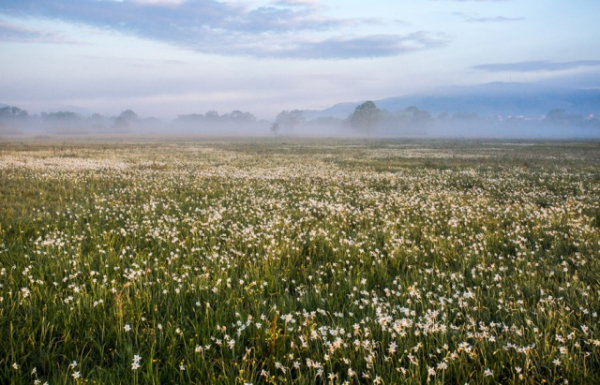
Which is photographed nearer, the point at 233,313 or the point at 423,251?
the point at 233,313

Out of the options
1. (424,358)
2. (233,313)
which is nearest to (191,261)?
(233,313)

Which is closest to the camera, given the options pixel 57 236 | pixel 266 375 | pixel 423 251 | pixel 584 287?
pixel 266 375

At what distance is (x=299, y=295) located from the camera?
5301mm

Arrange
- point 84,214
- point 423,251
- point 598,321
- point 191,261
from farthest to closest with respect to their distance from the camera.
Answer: point 84,214 < point 423,251 < point 191,261 < point 598,321

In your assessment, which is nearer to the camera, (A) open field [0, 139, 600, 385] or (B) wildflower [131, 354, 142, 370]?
(B) wildflower [131, 354, 142, 370]

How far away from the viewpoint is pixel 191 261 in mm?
6383

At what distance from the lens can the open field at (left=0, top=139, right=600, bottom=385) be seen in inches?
135

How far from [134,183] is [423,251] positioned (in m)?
13.4

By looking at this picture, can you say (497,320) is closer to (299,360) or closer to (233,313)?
(299,360)

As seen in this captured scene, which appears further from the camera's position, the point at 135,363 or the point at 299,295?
the point at 299,295

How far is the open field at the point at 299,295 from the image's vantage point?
3.43m

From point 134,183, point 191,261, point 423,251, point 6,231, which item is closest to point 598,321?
point 423,251

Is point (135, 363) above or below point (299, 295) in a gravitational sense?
above

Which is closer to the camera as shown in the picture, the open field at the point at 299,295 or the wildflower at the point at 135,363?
the wildflower at the point at 135,363
